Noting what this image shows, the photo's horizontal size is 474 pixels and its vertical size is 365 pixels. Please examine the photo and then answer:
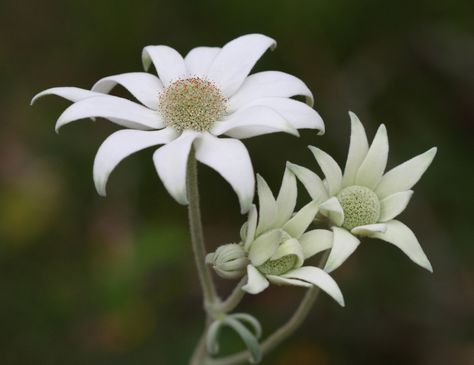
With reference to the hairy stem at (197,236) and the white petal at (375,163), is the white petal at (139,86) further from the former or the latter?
the white petal at (375,163)

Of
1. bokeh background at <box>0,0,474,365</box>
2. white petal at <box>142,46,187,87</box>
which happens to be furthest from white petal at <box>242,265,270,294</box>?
bokeh background at <box>0,0,474,365</box>

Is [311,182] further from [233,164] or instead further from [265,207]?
[233,164]

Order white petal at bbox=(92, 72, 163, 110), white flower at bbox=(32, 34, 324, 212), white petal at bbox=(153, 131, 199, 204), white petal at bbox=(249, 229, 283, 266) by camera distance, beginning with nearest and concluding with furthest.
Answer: white petal at bbox=(153, 131, 199, 204) → white flower at bbox=(32, 34, 324, 212) → white petal at bbox=(249, 229, 283, 266) → white petal at bbox=(92, 72, 163, 110)

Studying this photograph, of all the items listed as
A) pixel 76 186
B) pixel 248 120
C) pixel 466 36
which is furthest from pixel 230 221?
pixel 248 120

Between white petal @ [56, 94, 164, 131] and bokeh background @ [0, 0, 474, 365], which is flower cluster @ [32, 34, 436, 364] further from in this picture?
bokeh background @ [0, 0, 474, 365]

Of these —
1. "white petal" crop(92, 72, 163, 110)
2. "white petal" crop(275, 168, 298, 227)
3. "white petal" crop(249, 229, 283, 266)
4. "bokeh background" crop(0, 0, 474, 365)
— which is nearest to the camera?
"white petal" crop(249, 229, 283, 266)

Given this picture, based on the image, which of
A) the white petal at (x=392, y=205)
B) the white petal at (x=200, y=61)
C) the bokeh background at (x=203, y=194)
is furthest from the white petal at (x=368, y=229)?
the bokeh background at (x=203, y=194)
